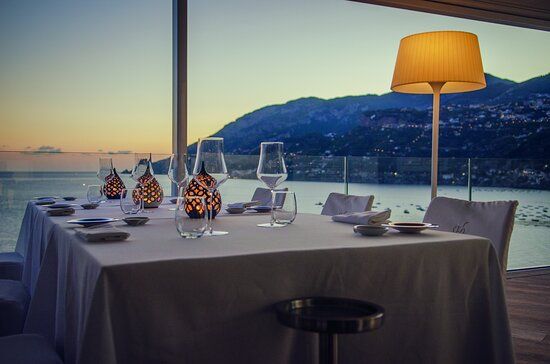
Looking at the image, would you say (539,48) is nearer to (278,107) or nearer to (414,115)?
(414,115)

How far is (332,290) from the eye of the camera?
144cm

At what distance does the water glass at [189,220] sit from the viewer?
60.8 inches

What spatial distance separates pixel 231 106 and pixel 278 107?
70 centimetres

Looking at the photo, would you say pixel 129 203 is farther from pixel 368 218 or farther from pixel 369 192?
pixel 369 192

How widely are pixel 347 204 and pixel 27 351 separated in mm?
1685

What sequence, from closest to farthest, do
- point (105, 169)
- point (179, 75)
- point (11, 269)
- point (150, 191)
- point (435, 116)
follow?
1. point (150, 191)
2. point (11, 269)
3. point (105, 169)
4. point (435, 116)
5. point (179, 75)

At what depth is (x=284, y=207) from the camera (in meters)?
1.91

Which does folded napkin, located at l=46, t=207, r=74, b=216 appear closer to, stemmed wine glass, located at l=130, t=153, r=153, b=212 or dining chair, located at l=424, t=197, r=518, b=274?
stemmed wine glass, located at l=130, t=153, r=153, b=212

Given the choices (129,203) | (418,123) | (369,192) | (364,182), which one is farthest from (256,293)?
(418,123)

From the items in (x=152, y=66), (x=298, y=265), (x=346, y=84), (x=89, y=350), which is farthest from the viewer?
(x=346, y=84)

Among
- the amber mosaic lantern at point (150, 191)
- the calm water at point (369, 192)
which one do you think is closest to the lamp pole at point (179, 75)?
the calm water at point (369, 192)

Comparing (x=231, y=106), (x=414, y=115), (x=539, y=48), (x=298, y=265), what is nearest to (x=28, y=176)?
(x=231, y=106)

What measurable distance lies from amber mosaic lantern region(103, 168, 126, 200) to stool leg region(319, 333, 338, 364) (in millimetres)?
2190

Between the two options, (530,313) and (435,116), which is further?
(530,313)
